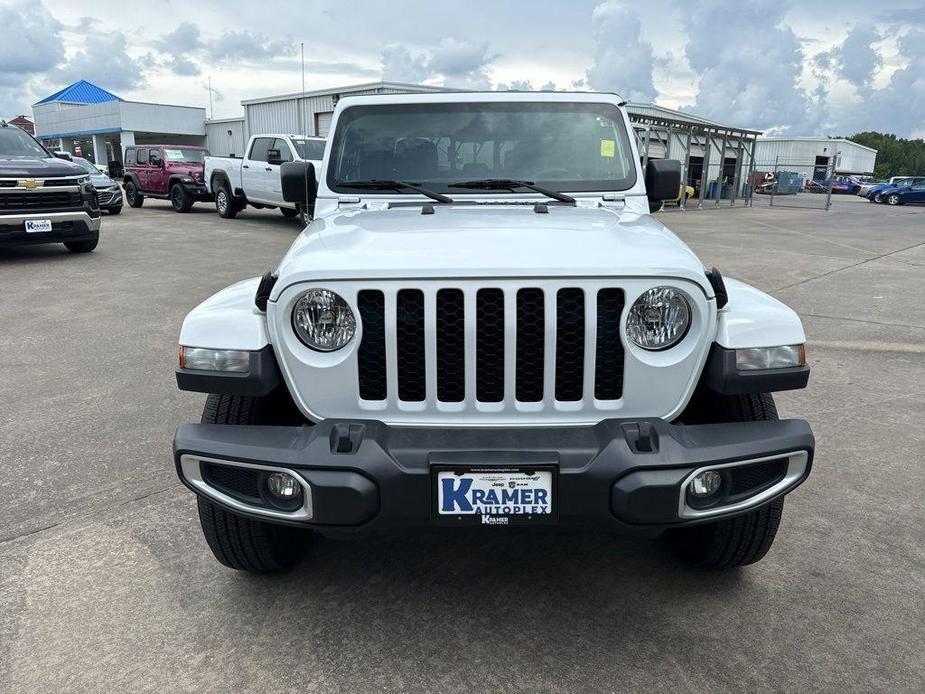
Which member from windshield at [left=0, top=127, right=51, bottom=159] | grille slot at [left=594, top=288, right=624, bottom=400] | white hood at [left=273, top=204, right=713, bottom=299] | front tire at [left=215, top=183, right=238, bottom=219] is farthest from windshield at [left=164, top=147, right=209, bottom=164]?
grille slot at [left=594, top=288, right=624, bottom=400]

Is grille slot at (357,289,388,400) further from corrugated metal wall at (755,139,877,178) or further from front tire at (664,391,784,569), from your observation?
corrugated metal wall at (755,139,877,178)

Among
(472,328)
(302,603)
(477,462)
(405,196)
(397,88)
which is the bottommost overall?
(302,603)

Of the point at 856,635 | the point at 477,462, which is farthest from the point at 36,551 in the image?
the point at 856,635

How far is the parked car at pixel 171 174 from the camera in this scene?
18469 millimetres

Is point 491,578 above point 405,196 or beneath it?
beneath

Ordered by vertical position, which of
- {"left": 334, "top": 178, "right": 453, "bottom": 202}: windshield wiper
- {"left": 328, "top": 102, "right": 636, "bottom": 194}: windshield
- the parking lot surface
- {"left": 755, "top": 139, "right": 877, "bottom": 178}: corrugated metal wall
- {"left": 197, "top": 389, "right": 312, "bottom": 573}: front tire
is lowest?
the parking lot surface

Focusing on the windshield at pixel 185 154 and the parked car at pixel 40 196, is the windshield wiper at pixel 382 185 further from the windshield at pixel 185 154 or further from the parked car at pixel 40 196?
the windshield at pixel 185 154

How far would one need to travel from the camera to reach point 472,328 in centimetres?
218

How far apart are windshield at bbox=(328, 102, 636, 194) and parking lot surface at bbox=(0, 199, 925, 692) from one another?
1693 mm

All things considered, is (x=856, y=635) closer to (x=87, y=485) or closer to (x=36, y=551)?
(x=36, y=551)

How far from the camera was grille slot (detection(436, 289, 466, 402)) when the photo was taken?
2.21m

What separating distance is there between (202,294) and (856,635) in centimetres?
743

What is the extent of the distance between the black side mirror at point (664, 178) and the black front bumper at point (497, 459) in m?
1.77

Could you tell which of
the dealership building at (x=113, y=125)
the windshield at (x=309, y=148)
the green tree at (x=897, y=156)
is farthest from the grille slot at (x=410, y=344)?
the green tree at (x=897, y=156)
